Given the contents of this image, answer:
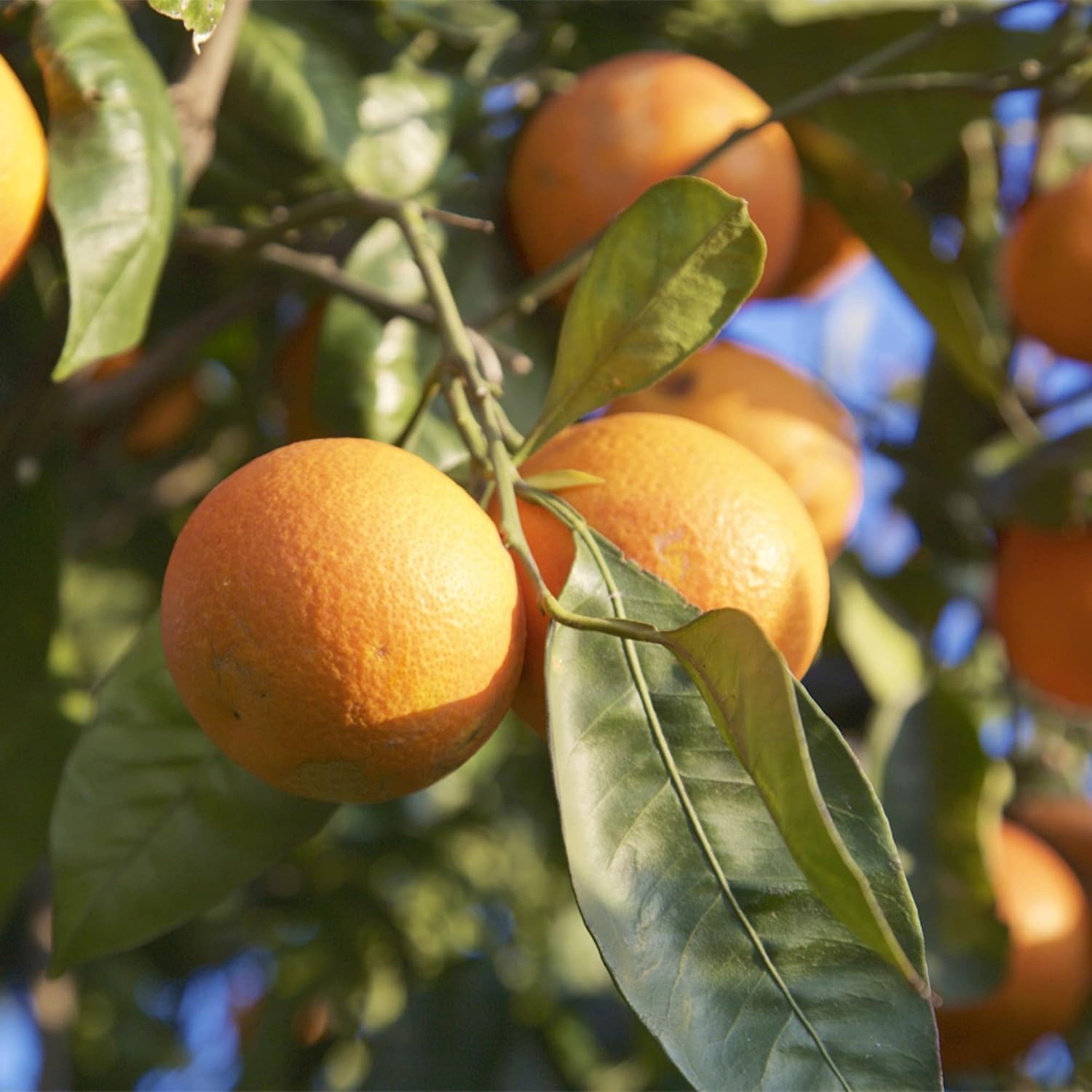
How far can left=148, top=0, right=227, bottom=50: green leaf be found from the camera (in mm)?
740

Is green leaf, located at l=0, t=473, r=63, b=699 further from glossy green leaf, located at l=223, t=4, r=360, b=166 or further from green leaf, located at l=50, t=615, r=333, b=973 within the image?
glossy green leaf, located at l=223, t=4, r=360, b=166

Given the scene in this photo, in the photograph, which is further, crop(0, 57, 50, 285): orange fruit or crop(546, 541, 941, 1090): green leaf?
crop(0, 57, 50, 285): orange fruit

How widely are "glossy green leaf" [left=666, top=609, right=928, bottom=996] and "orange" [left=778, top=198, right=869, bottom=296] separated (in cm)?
86

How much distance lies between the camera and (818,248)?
1.43 metres

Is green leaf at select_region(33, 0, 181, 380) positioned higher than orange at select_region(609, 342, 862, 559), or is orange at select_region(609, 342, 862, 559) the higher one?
green leaf at select_region(33, 0, 181, 380)

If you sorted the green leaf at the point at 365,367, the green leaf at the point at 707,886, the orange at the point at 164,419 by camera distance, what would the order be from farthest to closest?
the orange at the point at 164,419
the green leaf at the point at 365,367
the green leaf at the point at 707,886

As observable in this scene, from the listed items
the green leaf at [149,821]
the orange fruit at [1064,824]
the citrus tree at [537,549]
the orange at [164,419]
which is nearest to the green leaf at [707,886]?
the citrus tree at [537,549]

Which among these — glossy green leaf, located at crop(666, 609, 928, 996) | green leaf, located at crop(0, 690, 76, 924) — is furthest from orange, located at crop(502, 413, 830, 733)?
green leaf, located at crop(0, 690, 76, 924)

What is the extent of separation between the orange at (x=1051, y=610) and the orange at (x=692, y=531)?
2.56 feet

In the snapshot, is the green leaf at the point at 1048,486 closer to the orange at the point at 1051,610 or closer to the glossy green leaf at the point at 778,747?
the orange at the point at 1051,610

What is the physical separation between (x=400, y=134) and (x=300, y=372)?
25cm

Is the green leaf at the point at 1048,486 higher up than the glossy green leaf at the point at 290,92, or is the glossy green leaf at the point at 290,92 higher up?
the glossy green leaf at the point at 290,92

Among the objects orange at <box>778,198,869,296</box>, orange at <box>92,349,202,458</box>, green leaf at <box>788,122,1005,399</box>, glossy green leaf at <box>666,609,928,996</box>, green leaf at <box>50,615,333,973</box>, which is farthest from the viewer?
orange at <box>92,349,202,458</box>

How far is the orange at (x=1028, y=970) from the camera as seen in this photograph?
1.53 m
